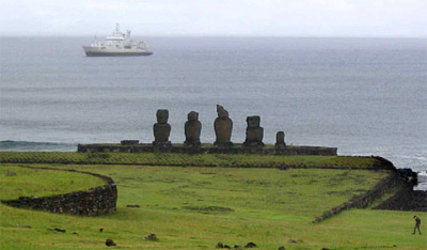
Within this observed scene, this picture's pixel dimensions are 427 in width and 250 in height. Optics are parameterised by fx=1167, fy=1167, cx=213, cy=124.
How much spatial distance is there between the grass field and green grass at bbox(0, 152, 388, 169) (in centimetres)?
120

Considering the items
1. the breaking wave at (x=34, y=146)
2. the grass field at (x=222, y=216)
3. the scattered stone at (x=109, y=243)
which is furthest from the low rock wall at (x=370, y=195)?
the breaking wave at (x=34, y=146)

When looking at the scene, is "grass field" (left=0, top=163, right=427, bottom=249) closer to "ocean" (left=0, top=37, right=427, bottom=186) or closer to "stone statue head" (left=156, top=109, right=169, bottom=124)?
"stone statue head" (left=156, top=109, right=169, bottom=124)

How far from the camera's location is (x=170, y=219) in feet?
120

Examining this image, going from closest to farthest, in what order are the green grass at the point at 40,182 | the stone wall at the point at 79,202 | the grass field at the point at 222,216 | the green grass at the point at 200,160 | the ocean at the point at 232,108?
1. the grass field at the point at 222,216
2. the stone wall at the point at 79,202
3. the green grass at the point at 40,182
4. the green grass at the point at 200,160
5. the ocean at the point at 232,108

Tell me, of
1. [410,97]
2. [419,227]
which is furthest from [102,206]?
[410,97]

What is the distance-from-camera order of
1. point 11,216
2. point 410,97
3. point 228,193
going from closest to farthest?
point 11,216 < point 228,193 < point 410,97

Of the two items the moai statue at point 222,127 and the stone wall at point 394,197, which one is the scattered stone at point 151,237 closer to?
the stone wall at point 394,197

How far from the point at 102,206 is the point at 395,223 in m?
10.0

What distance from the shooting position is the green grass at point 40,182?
3481 centimetres

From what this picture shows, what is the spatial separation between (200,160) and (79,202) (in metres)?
23.5

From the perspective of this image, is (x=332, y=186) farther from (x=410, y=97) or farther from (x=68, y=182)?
(x=410, y=97)

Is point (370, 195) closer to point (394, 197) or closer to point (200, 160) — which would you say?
point (394, 197)

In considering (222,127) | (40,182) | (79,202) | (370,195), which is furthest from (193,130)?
(79,202)

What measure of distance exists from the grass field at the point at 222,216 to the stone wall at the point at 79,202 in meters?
0.46
